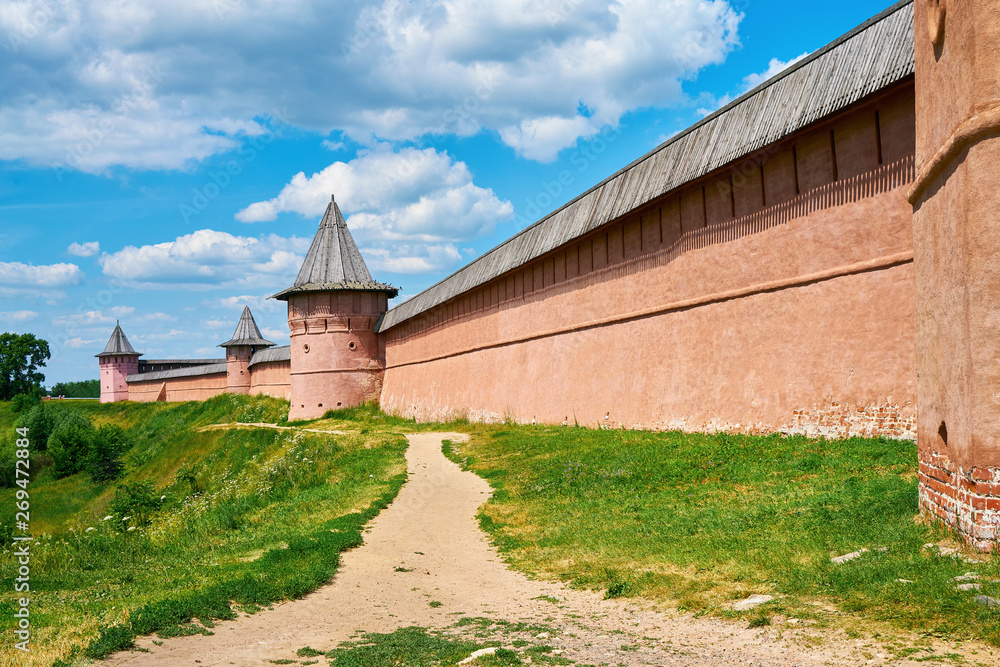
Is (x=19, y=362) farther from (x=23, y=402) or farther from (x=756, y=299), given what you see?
(x=756, y=299)

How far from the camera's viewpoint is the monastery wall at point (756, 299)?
7879 millimetres

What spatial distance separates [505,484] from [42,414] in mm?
34661

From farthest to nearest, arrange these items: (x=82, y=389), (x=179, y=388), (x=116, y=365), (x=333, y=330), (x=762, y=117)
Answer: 1. (x=82, y=389)
2. (x=116, y=365)
3. (x=179, y=388)
4. (x=333, y=330)
5. (x=762, y=117)

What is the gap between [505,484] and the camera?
32.5 ft

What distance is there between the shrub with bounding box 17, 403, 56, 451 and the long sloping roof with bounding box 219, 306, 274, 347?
27.6ft

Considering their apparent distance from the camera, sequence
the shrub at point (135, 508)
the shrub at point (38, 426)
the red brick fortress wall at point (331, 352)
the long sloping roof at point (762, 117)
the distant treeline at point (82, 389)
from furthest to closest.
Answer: the distant treeline at point (82, 389)
the shrub at point (38, 426)
the red brick fortress wall at point (331, 352)
the shrub at point (135, 508)
the long sloping roof at point (762, 117)

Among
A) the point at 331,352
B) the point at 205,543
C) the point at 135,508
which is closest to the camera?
the point at 205,543

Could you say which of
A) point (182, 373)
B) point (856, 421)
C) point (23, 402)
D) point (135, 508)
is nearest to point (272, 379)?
point (182, 373)

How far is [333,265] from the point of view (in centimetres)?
2662

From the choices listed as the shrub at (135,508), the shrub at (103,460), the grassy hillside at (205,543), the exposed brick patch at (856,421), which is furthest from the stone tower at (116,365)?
the exposed brick patch at (856,421)

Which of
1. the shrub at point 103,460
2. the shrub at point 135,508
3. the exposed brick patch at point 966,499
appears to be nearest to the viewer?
the exposed brick patch at point 966,499

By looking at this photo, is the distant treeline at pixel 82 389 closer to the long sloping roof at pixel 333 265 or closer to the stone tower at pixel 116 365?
the stone tower at pixel 116 365

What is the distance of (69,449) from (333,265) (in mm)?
11615

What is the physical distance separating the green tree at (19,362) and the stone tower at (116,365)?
511 cm
